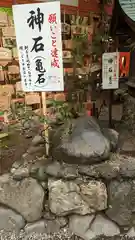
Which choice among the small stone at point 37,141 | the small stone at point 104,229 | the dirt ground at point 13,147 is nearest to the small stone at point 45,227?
the small stone at point 104,229

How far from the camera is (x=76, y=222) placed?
1940mm

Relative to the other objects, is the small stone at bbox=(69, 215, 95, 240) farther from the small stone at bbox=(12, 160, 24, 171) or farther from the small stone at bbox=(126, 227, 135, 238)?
the small stone at bbox=(12, 160, 24, 171)

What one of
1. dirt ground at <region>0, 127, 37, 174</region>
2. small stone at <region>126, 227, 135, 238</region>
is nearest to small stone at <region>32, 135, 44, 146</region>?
dirt ground at <region>0, 127, 37, 174</region>

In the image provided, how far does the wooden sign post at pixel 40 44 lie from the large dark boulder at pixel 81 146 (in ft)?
1.68

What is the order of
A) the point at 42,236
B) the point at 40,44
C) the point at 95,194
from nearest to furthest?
the point at 40,44, the point at 95,194, the point at 42,236

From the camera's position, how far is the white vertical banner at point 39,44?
1.62 m

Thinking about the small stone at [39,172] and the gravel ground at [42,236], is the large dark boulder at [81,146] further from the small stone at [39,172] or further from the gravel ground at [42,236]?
the gravel ground at [42,236]

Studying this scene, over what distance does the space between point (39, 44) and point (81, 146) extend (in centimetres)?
97

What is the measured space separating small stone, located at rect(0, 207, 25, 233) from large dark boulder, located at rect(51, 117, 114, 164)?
68 centimetres

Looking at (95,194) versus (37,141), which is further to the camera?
(37,141)

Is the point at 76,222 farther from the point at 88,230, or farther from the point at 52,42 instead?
the point at 52,42

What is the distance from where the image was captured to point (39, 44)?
5.57 ft

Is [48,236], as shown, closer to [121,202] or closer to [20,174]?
[20,174]

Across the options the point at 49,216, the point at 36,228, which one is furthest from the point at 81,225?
the point at 36,228
